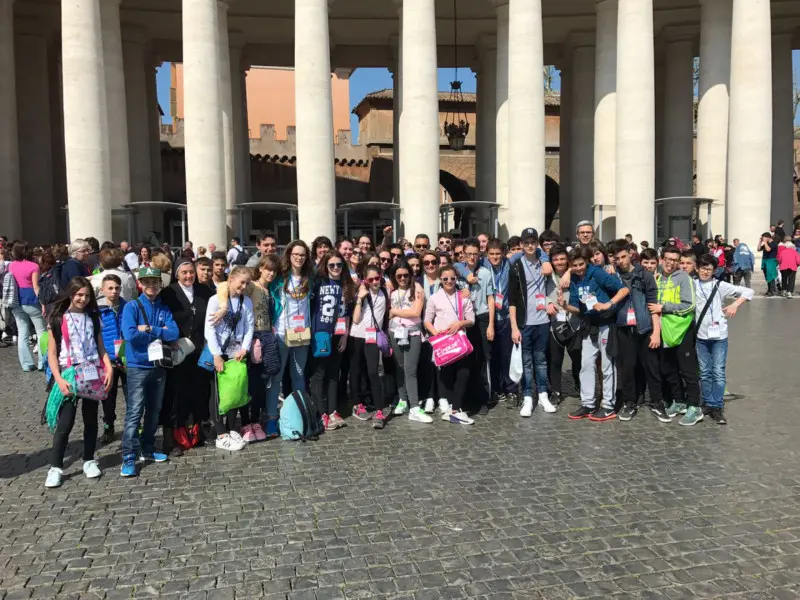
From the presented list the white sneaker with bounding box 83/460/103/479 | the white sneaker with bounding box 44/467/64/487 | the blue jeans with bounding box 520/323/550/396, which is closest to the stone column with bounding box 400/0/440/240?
the blue jeans with bounding box 520/323/550/396

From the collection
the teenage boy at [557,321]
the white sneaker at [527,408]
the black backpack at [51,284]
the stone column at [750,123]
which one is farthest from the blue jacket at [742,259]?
the black backpack at [51,284]

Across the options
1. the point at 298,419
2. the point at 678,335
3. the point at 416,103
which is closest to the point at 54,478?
the point at 298,419

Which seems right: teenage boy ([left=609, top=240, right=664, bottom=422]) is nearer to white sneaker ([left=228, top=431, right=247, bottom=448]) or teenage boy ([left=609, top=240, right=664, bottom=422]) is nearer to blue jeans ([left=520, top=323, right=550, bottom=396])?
blue jeans ([left=520, top=323, right=550, bottom=396])

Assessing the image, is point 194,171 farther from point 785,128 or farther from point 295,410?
point 785,128

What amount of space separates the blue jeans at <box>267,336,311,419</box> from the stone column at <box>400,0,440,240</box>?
14279mm

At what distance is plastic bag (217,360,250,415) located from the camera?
20.4ft

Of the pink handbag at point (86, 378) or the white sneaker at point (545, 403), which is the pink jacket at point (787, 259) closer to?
the white sneaker at point (545, 403)

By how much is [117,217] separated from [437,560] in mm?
20551

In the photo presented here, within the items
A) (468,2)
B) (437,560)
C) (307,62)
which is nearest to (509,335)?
(437,560)

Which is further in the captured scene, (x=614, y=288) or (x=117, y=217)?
(x=117, y=217)

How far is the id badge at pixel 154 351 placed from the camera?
5.81m

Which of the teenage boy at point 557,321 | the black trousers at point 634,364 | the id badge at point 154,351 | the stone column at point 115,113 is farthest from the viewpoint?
the stone column at point 115,113

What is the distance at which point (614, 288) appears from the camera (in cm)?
729

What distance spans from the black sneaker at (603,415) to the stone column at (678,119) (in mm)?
21519
